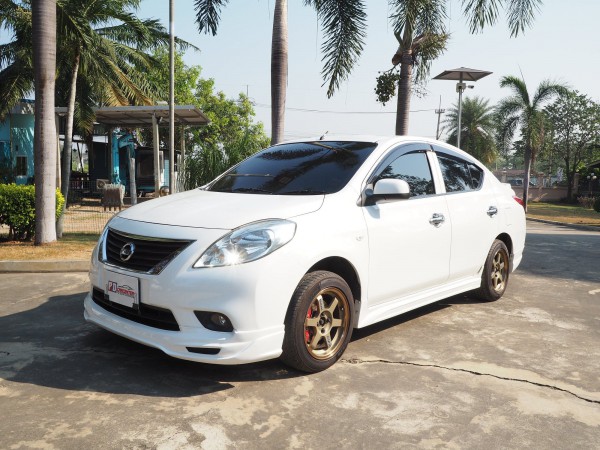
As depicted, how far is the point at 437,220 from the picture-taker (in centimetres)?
458

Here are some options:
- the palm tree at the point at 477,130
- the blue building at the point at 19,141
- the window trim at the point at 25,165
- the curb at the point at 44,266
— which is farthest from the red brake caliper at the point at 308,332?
the palm tree at the point at 477,130

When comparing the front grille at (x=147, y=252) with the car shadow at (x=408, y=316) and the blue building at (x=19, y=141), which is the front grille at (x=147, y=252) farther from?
the blue building at (x=19, y=141)

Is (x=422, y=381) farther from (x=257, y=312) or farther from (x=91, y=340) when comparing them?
(x=91, y=340)

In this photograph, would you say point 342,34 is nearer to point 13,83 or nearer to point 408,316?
point 408,316

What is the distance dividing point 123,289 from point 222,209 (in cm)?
84

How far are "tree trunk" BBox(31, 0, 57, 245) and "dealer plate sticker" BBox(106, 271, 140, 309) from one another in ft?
18.4

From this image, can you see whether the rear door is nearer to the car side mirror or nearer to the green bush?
the car side mirror

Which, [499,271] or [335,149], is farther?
[499,271]

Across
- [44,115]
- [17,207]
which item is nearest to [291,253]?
[44,115]

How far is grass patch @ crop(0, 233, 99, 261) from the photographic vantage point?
7614mm

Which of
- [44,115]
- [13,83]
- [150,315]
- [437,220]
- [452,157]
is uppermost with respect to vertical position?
[13,83]

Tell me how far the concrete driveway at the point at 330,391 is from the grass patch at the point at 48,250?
274cm

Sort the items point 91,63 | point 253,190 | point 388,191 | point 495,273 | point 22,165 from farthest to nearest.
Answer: point 22,165
point 91,63
point 495,273
point 253,190
point 388,191

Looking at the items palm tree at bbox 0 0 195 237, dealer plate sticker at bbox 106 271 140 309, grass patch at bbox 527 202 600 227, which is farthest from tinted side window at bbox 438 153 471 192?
grass patch at bbox 527 202 600 227
